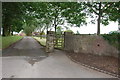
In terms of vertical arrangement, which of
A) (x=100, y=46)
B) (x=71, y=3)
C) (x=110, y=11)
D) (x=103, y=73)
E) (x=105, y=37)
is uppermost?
(x=71, y=3)

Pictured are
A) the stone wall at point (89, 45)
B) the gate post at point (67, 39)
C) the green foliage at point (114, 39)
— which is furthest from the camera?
the gate post at point (67, 39)

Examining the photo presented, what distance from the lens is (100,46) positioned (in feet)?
26.0

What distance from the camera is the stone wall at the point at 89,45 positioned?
7402mm

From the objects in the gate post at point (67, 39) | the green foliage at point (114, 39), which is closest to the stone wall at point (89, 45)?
the gate post at point (67, 39)

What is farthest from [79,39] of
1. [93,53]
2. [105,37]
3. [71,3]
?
[71,3]

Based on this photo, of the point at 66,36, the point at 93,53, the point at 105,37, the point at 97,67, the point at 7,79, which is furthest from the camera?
the point at 66,36

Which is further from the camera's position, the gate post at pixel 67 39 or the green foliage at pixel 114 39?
the gate post at pixel 67 39

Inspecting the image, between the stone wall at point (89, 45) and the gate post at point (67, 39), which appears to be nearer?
the stone wall at point (89, 45)

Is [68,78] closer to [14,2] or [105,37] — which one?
[105,37]

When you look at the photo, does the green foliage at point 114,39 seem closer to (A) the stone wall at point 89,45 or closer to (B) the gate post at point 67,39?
(A) the stone wall at point 89,45

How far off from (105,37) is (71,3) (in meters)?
4.01

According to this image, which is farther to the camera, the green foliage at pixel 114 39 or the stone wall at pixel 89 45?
the stone wall at pixel 89 45

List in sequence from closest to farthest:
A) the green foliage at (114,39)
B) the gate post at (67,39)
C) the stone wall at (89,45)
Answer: the green foliage at (114,39)
the stone wall at (89,45)
the gate post at (67,39)

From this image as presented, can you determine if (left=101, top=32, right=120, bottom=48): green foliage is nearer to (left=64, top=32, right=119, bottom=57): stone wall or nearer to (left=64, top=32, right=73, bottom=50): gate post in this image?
(left=64, top=32, right=119, bottom=57): stone wall
